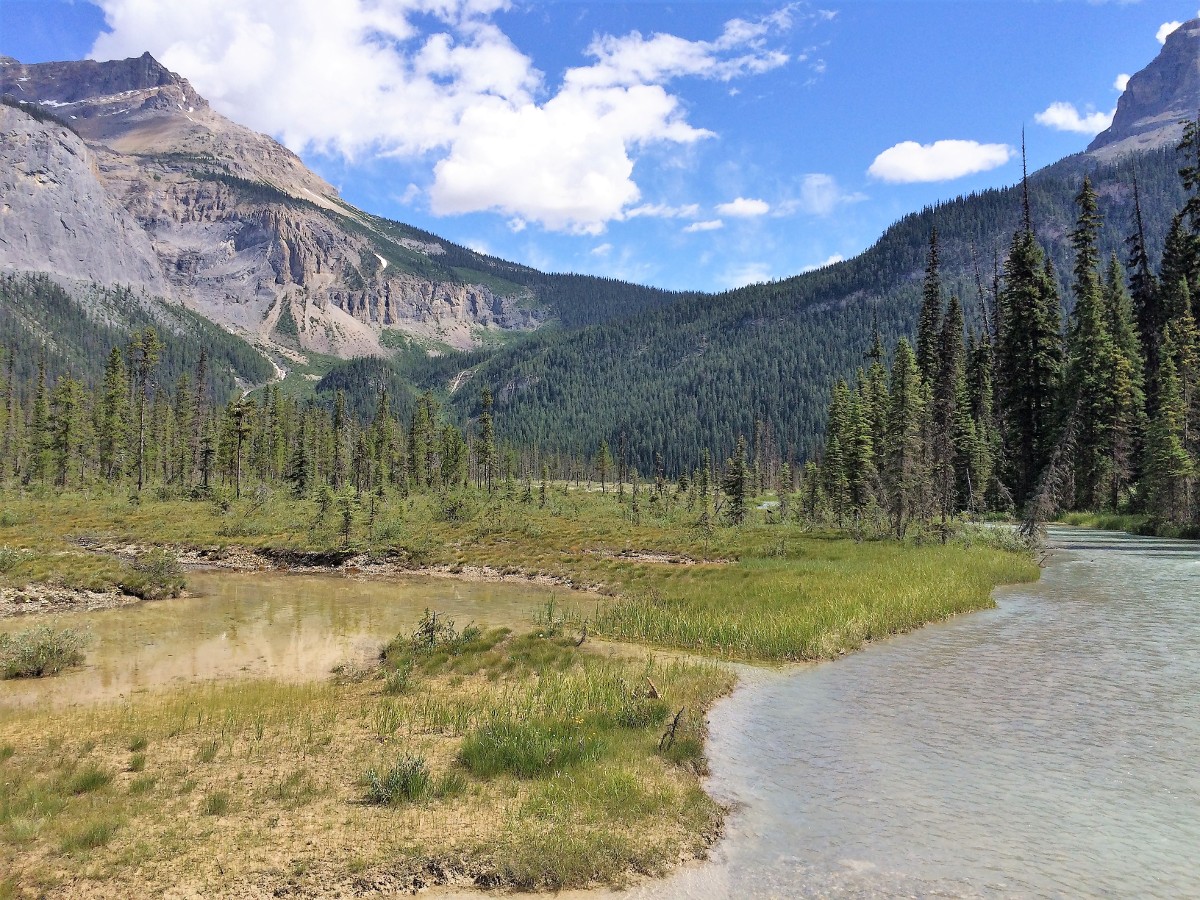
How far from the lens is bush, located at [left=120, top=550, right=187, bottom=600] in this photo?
90.8 ft

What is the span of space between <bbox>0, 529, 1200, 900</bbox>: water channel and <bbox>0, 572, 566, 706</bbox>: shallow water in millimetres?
136

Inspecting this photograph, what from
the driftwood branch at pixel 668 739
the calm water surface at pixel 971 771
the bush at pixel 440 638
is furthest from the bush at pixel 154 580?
the driftwood branch at pixel 668 739

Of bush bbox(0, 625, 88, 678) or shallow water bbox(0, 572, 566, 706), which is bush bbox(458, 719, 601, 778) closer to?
shallow water bbox(0, 572, 566, 706)

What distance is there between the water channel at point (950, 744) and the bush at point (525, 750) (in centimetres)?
210

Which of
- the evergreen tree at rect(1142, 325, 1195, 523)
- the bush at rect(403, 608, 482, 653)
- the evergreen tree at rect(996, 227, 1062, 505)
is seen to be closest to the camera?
the bush at rect(403, 608, 482, 653)

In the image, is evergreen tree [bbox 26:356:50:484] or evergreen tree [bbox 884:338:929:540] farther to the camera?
evergreen tree [bbox 26:356:50:484]

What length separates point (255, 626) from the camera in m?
23.1

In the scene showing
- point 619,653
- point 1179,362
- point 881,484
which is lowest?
point 619,653

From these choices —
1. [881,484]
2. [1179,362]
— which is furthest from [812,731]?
[1179,362]

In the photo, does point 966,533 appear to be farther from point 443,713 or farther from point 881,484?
point 443,713

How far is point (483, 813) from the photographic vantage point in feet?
27.4

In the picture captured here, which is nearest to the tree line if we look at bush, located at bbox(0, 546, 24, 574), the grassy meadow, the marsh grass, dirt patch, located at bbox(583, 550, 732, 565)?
dirt patch, located at bbox(583, 550, 732, 565)

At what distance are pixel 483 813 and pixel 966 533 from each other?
3668 cm

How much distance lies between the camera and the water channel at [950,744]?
23.4 feet
